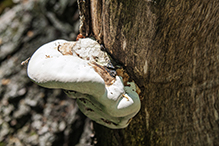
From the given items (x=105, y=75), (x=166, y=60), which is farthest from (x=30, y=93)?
(x=166, y=60)

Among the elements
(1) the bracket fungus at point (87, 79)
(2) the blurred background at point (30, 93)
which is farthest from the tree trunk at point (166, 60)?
(2) the blurred background at point (30, 93)

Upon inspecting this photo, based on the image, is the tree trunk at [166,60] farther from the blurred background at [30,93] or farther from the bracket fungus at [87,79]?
the blurred background at [30,93]

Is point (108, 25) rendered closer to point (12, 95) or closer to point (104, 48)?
point (104, 48)

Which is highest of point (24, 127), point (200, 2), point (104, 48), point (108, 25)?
point (200, 2)

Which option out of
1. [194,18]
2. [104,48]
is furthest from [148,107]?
[194,18]

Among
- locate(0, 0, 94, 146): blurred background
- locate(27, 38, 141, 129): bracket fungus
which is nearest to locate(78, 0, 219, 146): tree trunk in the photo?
locate(27, 38, 141, 129): bracket fungus

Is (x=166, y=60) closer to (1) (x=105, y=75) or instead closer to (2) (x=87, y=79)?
(1) (x=105, y=75)

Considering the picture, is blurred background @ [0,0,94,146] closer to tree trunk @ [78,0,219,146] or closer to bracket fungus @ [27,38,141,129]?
tree trunk @ [78,0,219,146]
